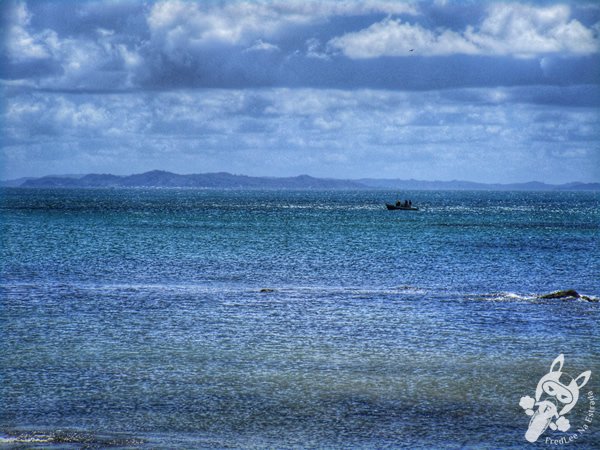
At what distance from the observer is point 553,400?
25.2 meters

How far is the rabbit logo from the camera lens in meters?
22.1

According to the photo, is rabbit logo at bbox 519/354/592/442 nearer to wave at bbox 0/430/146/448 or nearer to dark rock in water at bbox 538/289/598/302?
wave at bbox 0/430/146/448

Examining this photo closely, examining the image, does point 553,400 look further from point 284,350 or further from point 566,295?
point 566,295

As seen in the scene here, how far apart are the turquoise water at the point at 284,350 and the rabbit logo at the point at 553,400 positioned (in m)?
0.32

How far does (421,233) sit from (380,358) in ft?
253

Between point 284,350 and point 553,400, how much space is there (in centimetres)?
1066

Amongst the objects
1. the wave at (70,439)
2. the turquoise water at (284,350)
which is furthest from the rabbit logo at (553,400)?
the wave at (70,439)

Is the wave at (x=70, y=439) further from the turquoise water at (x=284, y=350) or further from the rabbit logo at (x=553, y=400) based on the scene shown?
the rabbit logo at (x=553, y=400)

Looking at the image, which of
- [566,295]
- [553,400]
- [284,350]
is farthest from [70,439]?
[566,295]

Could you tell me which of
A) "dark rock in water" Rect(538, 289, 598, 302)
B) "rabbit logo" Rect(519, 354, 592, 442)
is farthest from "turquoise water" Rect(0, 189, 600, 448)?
"dark rock in water" Rect(538, 289, 598, 302)

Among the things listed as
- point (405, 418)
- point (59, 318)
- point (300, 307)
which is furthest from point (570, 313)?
point (59, 318)

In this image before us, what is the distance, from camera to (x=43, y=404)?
23.5 m

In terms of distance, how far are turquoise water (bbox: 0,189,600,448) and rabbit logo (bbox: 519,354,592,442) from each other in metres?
0.32

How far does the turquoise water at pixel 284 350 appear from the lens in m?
21.8
